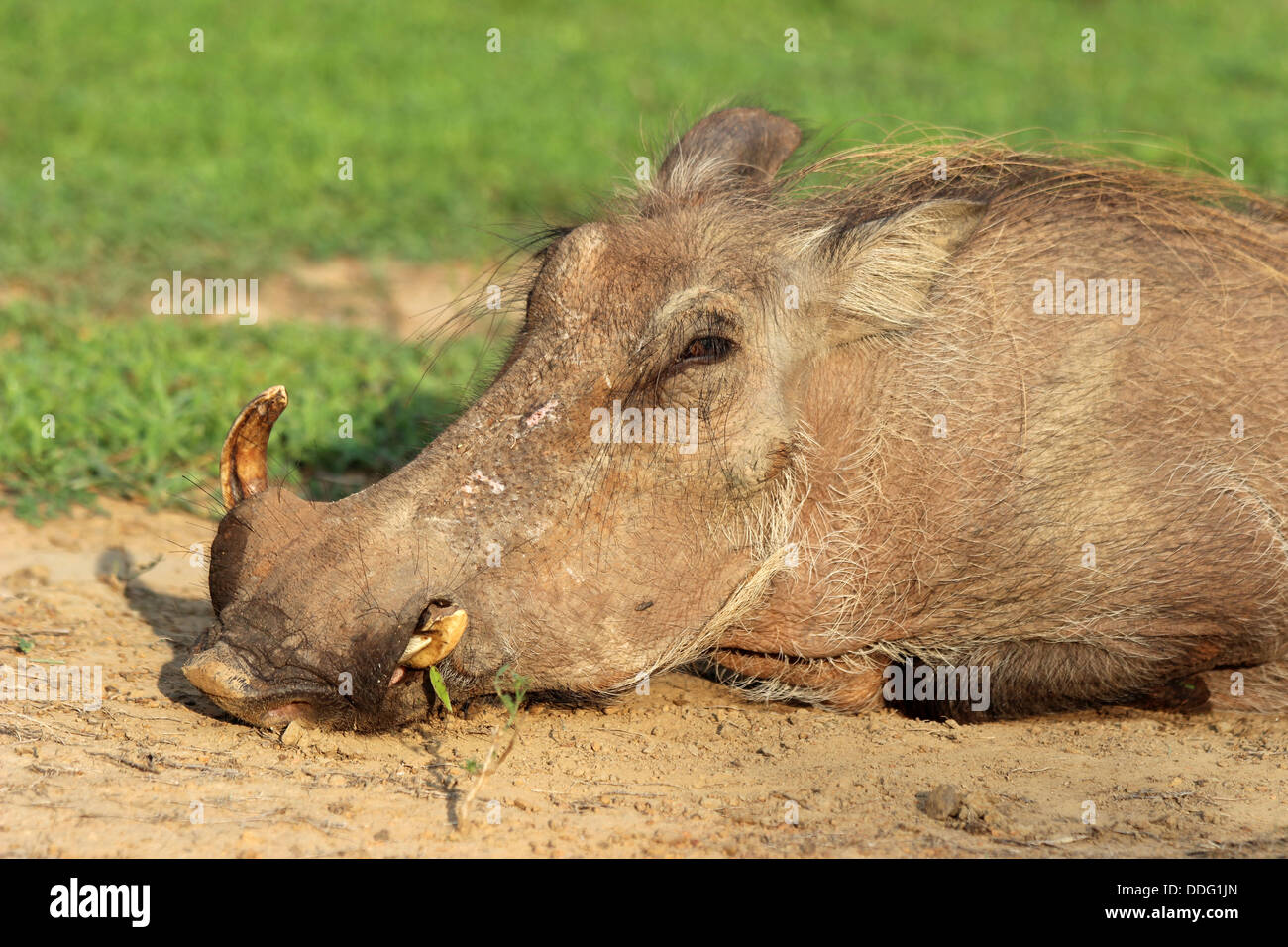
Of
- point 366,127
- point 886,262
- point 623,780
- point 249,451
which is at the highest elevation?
point 366,127

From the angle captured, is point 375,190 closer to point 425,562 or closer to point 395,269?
point 395,269

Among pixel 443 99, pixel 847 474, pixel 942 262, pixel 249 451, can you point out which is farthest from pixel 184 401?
pixel 443 99

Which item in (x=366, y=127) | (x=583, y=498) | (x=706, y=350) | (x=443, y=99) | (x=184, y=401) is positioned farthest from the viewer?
(x=443, y=99)

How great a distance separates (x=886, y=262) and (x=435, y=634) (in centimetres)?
141

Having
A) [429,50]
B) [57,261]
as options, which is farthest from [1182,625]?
[429,50]

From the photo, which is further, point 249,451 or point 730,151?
point 730,151

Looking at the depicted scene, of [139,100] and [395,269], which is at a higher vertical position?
[139,100]

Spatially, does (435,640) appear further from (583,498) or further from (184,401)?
(184,401)

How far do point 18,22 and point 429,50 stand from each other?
3.24 m

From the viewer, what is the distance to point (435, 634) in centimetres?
285

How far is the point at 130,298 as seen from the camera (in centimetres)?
664

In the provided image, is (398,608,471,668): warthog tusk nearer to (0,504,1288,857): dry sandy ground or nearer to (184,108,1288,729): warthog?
(184,108,1288,729): warthog

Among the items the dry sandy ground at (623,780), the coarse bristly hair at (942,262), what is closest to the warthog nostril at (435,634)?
the dry sandy ground at (623,780)

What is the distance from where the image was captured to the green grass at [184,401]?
4773 mm
